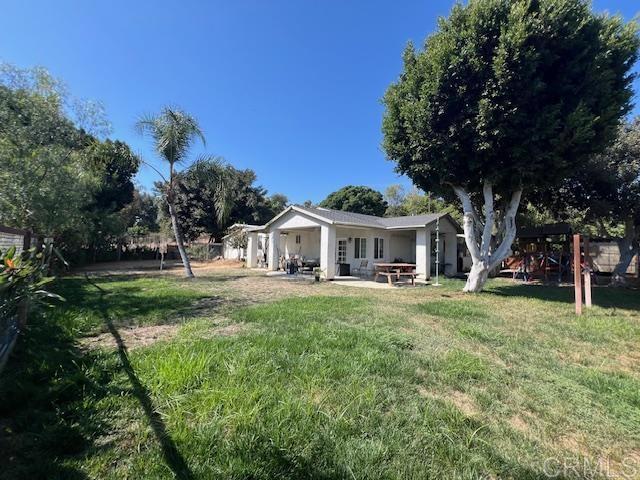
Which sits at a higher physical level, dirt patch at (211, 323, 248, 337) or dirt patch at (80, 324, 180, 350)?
dirt patch at (211, 323, 248, 337)

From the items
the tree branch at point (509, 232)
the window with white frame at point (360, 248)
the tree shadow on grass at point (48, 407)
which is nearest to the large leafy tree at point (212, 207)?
the window with white frame at point (360, 248)

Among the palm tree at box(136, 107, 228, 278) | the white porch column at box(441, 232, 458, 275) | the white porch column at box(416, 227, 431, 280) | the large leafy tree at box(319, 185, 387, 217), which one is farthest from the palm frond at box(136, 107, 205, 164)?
the large leafy tree at box(319, 185, 387, 217)

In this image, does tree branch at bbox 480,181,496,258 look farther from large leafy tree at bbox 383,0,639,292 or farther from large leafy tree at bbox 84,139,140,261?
large leafy tree at bbox 84,139,140,261

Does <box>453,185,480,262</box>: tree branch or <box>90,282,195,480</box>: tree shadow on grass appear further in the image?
<box>453,185,480,262</box>: tree branch

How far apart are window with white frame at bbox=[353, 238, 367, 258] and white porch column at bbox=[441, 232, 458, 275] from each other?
16.6 feet

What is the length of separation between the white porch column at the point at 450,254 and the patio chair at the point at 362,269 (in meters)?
4.97

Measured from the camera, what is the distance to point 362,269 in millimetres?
18156

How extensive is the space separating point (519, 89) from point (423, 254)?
29.0 ft

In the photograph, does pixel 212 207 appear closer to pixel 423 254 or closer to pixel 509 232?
pixel 423 254

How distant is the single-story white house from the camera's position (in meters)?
15.9

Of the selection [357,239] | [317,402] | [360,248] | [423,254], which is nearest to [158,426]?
[317,402]

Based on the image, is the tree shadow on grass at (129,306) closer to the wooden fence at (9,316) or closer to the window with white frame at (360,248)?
the wooden fence at (9,316)

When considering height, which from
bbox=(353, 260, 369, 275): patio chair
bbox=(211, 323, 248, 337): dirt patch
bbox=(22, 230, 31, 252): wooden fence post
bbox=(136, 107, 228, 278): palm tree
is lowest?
bbox=(211, 323, 248, 337): dirt patch

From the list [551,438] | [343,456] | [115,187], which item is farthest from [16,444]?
[115,187]
